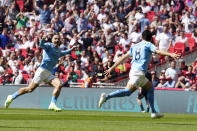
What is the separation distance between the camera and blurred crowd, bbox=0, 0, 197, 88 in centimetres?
2520

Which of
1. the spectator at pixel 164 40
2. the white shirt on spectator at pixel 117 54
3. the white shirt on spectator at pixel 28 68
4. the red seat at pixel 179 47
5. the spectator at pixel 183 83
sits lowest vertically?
the spectator at pixel 183 83

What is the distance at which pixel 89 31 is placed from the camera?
27.5m

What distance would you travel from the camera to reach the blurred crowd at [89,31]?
25203mm

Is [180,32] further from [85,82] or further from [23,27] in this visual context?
[23,27]

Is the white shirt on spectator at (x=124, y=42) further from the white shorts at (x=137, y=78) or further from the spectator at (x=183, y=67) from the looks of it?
the white shorts at (x=137, y=78)

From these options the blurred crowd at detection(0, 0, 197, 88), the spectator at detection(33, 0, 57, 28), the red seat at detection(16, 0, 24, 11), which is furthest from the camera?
the red seat at detection(16, 0, 24, 11)

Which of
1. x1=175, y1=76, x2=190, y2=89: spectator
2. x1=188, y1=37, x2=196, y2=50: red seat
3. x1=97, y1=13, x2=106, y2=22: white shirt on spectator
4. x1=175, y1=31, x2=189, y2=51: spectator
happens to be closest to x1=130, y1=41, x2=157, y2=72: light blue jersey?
x1=175, y1=76, x2=190, y2=89: spectator

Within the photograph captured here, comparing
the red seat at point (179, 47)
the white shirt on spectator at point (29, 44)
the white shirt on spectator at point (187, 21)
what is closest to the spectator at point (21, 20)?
the white shirt on spectator at point (29, 44)

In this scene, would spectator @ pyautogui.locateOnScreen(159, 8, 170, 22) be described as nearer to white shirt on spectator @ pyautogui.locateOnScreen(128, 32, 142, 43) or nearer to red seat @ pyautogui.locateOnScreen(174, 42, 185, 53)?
white shirt on spectator @ pyautogui.locateOnScreen(128, 32, 142, 43)

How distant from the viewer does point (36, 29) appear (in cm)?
2927

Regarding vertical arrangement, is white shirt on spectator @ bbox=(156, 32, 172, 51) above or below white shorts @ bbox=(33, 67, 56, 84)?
above

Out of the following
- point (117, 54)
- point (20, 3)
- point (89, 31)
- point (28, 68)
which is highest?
point (20, 3)

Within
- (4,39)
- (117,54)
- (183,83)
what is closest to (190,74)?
(183,83)

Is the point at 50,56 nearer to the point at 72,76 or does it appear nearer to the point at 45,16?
the point at 72,76
